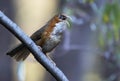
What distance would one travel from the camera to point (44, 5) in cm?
542

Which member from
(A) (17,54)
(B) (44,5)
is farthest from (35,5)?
(A) (17,54)

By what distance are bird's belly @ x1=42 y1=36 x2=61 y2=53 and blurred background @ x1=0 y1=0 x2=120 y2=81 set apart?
9.43 feet

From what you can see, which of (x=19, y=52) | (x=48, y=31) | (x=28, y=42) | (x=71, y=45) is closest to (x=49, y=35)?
(x=48, y=31)

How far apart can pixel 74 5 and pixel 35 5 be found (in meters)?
0.34

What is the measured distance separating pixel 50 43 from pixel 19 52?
14cm

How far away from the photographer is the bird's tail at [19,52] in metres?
2.03

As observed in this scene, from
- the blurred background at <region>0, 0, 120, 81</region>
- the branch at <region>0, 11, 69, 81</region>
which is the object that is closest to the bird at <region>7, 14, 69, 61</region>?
the branch at <region>0, 11, 69, 81</region>

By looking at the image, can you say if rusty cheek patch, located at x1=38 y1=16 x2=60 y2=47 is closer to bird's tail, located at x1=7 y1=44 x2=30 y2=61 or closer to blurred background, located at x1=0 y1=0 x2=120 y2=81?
bird's tail, located at x1=7 y1=44 x2=30 y2=61

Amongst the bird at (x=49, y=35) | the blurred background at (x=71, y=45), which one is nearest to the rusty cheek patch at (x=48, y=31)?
the bird at (x=49, y=35)

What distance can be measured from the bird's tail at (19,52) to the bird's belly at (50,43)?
0.07 m

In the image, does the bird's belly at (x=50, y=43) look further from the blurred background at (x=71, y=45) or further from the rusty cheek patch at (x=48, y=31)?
the blurred background at (x=71, y=45)

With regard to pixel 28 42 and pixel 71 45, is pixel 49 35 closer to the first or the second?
pixel 28 42

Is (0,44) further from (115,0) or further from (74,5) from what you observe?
(115,0)

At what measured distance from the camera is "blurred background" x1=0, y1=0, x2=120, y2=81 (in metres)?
5.36
